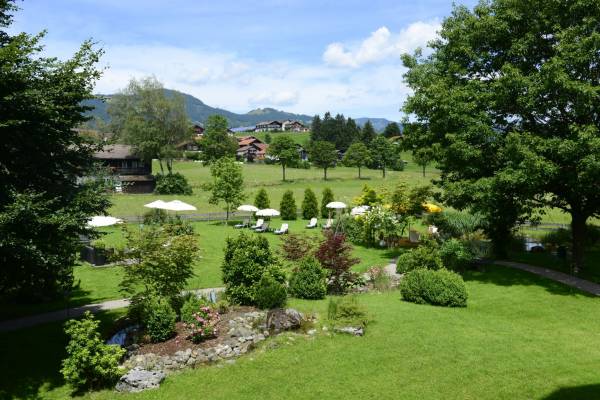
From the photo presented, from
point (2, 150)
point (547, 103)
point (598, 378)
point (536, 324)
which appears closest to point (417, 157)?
point (547, 103)

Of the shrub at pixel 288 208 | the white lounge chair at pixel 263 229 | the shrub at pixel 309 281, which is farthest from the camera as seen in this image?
the shrub at pixel 288 208

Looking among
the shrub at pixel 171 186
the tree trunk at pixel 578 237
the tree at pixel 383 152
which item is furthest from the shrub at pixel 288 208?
the tree at pixel 383 152

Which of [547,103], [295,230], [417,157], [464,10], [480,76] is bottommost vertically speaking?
[295,230]

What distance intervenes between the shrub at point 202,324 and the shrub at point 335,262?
6.08m

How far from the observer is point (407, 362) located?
38.0 feet

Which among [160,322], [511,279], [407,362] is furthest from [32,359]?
[511,279]

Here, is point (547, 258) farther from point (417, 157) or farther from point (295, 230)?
point (295, 230)

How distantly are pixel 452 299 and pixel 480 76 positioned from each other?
10.9 m

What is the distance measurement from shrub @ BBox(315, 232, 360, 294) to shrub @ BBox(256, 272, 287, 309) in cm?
351

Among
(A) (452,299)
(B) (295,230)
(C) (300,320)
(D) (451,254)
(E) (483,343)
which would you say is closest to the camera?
(E) (483,343)

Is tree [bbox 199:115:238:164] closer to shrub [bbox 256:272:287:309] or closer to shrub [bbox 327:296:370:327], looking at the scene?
shrub [bbox 256:272:287:309]

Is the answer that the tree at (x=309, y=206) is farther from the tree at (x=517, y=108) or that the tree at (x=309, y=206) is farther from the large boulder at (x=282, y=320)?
the large boulder at (x=282, y=320)

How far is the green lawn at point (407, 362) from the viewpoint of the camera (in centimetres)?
1034

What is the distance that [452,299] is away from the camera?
16.1 meters
